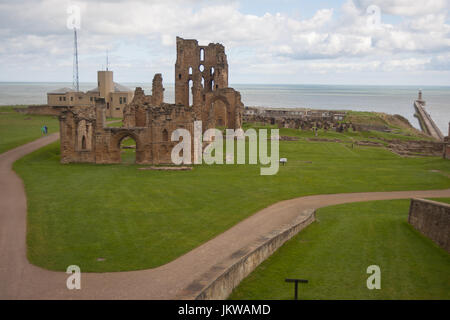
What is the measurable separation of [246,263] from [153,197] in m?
11.5

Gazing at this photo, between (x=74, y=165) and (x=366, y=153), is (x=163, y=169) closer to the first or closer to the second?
(x=74, y=165)

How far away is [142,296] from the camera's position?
12.6m

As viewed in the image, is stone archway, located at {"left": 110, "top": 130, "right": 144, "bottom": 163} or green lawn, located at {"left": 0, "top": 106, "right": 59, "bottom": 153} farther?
green lawn, located at {"left": 0, "top": 106, "right": 59, "bottom": 153}

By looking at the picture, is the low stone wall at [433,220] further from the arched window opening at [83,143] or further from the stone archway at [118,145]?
the arched window opening at [83,143]

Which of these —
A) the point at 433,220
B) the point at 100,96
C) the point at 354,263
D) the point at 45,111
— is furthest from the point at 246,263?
the point at 45,111

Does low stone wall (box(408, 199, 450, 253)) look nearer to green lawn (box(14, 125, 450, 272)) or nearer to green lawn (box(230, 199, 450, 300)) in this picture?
green lawn (box(230, 199, 450, 300))

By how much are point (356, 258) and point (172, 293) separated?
22.5 ft

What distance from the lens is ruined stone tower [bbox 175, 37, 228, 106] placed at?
58.5 metres

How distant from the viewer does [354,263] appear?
15.1m

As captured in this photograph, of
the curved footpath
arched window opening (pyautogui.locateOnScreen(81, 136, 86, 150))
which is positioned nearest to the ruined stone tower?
arched window opening (pyautogui.locateOnScreen(81, 136, 86, 150))

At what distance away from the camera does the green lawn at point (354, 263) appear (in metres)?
12.9

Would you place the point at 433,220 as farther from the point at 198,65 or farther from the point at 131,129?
the point at 198,65

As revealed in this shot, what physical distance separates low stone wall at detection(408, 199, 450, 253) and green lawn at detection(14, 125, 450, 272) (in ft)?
24.9
